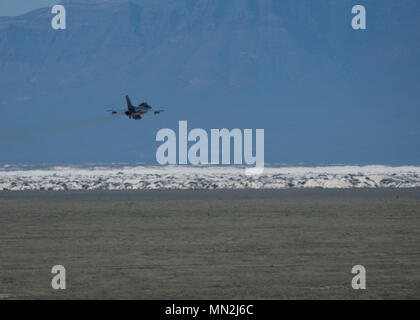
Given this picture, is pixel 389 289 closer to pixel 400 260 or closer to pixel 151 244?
pixel 400 260

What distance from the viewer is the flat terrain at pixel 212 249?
41281mm

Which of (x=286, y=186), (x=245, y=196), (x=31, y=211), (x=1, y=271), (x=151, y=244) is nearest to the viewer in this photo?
(x=1, y=271)

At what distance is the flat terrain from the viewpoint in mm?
41281

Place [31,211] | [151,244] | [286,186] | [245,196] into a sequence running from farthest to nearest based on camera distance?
[286,186], [245,196], [31,211], [151,244]

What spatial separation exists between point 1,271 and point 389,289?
16063mm

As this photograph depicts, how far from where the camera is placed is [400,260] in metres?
48.9

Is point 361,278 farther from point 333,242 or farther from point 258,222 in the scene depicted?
point 258,222

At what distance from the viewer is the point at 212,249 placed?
54.0m
